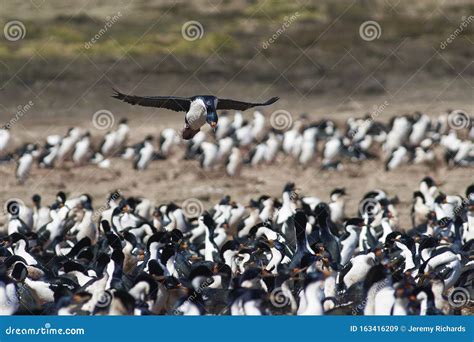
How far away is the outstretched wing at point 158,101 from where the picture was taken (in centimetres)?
1163

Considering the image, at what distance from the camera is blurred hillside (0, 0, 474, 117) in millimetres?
25219

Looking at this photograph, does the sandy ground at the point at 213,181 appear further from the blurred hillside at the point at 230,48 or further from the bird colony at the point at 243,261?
the blurred hillside at the point at 230,48

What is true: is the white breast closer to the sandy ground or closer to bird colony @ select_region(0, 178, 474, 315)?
bird colony @ select_region(0, 178, 474, 315)

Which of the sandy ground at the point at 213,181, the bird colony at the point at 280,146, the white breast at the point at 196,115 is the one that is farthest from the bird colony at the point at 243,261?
the bird colony at the point at 280,146

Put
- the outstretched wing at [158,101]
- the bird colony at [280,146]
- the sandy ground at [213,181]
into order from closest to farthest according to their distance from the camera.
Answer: the outstretched wing at [158,101]
the sandy ground at [213,181]
the bird colony at [280,146]

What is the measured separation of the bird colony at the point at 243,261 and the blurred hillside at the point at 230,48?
9211mm

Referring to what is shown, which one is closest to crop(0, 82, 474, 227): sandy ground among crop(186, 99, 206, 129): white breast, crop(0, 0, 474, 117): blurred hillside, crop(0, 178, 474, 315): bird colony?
crop(0, 178, 474, 315): bird colony

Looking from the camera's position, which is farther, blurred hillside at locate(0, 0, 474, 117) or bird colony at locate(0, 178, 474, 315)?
blurred hillside at locate(0, 0, 474, 117)

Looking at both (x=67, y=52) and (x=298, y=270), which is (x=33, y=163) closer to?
(x=67, y=52)

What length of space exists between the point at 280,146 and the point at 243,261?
10.0 meters

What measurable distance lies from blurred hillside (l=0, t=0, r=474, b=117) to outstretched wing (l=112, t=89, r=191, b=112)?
1275cm

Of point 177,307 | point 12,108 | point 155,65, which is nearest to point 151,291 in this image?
point 177,307

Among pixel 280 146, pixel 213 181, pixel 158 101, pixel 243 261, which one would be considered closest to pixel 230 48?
pixel 280 146

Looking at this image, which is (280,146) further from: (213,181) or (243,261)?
(243,261)
